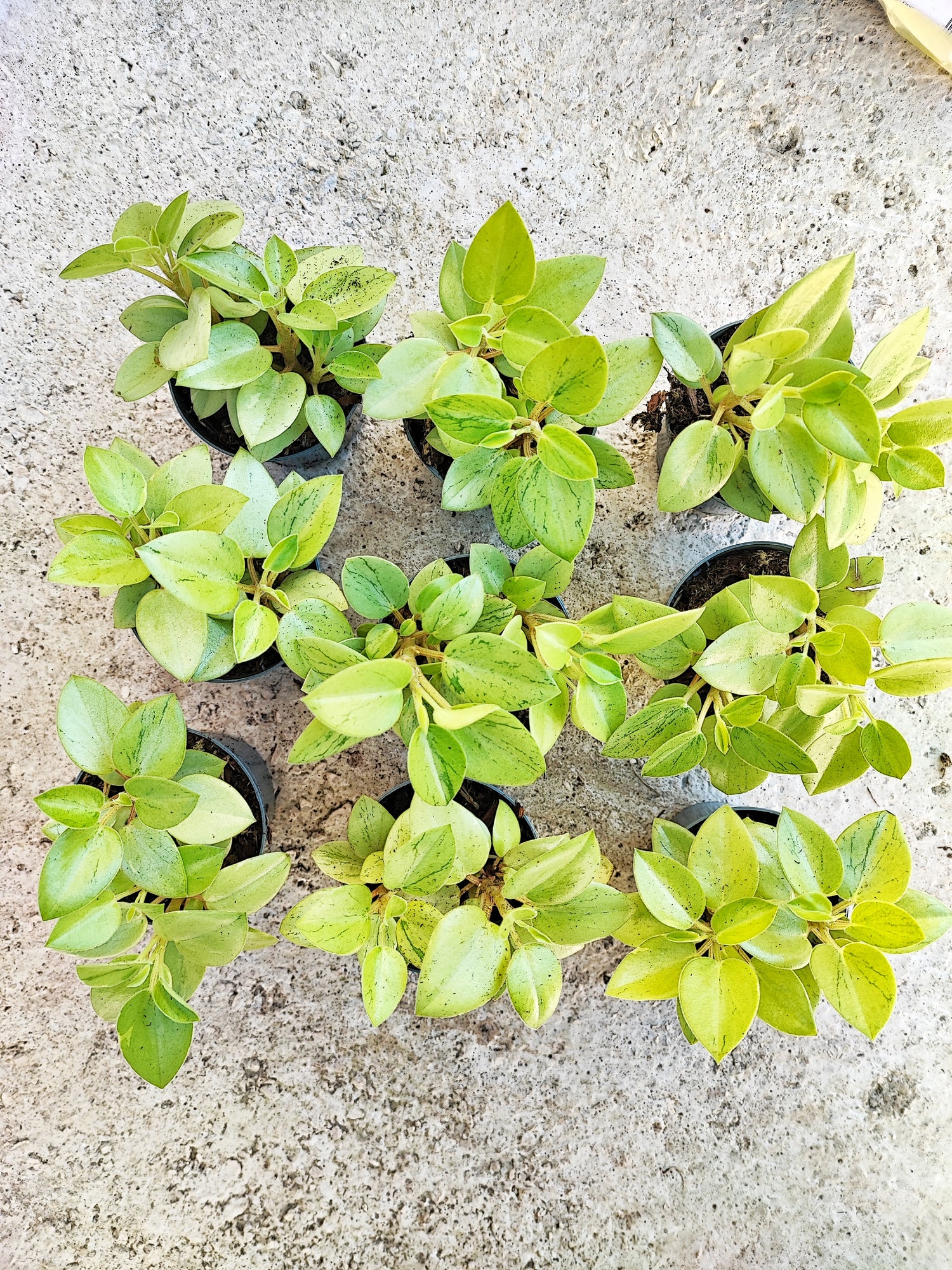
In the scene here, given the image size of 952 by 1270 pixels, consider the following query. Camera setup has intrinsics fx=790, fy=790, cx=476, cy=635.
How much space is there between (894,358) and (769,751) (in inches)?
17.2

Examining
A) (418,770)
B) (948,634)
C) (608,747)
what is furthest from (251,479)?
(948,634)

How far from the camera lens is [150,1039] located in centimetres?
82

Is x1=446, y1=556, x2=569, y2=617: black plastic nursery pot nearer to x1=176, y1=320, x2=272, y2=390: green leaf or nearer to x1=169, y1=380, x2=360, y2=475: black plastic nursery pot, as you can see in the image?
x1=169, y1=380, x2=360, y2=475: black plastic nursery pot

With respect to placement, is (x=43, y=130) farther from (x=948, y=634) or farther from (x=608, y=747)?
(x=948, y=634)

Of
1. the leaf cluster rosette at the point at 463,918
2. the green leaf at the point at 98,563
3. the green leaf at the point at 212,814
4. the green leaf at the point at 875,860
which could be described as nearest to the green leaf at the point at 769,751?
the green leaf at the point at 875,860

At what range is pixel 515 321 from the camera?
2.52 feet

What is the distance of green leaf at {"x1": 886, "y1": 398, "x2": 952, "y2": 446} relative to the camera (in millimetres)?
799

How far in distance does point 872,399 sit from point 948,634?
0.87 ft

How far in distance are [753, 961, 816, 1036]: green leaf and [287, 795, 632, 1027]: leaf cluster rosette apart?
19cm

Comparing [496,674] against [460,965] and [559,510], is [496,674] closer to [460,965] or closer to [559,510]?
[559,510]

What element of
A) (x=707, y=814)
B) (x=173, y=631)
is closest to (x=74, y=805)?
(x=173, y=631)

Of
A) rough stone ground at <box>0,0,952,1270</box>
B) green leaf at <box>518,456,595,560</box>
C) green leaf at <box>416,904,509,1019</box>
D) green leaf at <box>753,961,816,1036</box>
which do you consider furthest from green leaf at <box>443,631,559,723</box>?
rough stone ground at <box>0,0,952,1270</box>

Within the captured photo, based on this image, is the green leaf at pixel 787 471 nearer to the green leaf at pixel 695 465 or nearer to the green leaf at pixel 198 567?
the green leaf at pixel 695 465

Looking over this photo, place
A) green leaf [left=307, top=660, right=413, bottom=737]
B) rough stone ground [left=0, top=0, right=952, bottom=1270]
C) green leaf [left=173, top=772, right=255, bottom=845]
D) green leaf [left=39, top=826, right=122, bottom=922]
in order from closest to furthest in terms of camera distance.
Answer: green leaf [left=307, top=660, right=413, bottom=737] → green leaf [left=39, top=826, right=122, bottom=922] → green leaf [left=173, top=772, right=255, bottom=845] → rough stone ground [left=0, top=0, right=952, bottom=1270]
